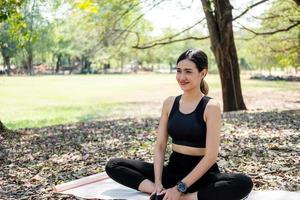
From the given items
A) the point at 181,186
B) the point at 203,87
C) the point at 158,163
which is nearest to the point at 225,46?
the point at 203,87

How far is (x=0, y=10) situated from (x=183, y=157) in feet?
20.7

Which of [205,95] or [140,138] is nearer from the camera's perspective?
[205,95]

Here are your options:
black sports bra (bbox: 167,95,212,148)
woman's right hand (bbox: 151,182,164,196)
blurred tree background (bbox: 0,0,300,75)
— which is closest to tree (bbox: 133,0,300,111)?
blurred tree background (bbox: 0,0,300,75)

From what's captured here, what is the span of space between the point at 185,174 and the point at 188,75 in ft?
3.01

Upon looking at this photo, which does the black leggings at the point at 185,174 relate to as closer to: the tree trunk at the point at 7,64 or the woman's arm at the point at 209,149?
the woman's arm at the point at 209,149

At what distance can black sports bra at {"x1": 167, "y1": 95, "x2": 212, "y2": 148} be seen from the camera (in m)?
3.96

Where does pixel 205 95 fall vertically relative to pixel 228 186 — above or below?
above

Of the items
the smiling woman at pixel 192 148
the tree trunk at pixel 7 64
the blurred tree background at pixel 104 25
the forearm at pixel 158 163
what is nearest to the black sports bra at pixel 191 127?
the smiling woman at pixel 192 148

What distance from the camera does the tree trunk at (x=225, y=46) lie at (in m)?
14.0

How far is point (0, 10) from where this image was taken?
8.90 meters

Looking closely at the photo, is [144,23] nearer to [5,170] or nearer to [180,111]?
[5,170]

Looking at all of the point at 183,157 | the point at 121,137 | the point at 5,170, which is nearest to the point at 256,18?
the point at 121,137

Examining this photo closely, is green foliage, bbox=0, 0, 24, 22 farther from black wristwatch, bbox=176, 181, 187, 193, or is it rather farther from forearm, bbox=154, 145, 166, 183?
black wristwatch, bbox=176, 181, 187, 193

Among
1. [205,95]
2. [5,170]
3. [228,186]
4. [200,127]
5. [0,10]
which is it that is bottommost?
[5,170]
